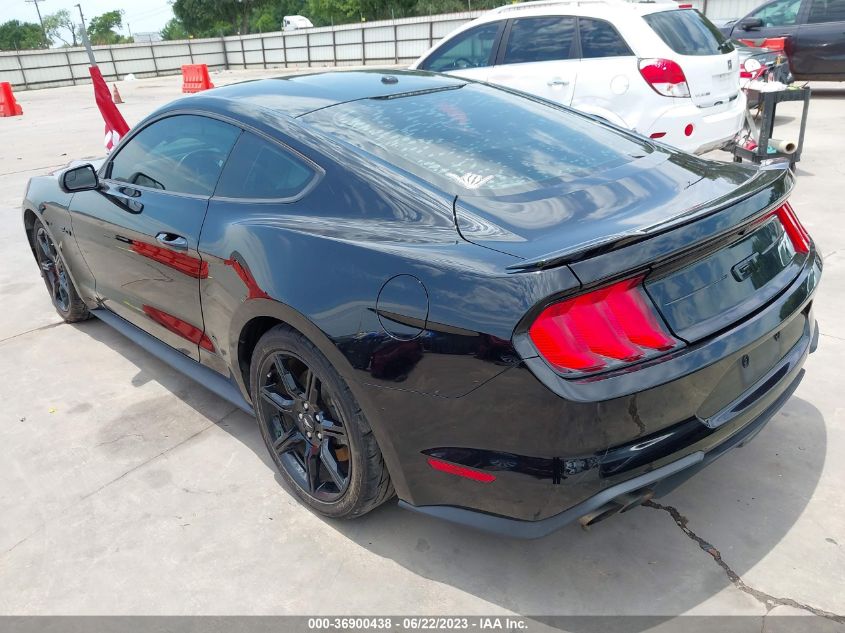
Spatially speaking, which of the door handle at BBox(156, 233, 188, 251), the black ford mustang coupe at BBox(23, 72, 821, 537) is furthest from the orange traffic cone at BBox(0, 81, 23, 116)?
the door handle at BBox(156, 233, 188, 251)

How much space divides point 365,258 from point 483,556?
1129 millimetres

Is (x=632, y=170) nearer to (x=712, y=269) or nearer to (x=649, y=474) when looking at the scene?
(x=712, y=269)

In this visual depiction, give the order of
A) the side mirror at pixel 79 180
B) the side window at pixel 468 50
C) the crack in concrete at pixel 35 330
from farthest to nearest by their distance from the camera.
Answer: the side window at pixel 468 50
the crack in concrete at pixel 35 330
the side mirror at pixel 79 180

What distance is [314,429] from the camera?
102 inches

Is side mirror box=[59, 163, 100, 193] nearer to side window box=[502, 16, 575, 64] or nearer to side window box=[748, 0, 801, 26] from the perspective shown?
side window box=[502, 16, 575, 64]

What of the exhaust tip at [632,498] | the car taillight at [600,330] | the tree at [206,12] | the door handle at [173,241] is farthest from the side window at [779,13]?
the tree at [206,12]

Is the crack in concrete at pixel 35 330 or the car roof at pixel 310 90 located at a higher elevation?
the car roof at pixel 310 90

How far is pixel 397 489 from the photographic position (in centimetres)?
230

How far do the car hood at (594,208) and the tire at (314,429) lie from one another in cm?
71

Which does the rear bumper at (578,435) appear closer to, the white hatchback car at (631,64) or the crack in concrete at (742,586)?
the crack in concrete at (742,586)

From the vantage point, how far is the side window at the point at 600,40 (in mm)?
6449

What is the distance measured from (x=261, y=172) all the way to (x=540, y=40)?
5.16 metres

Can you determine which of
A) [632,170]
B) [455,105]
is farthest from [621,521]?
[455,105]

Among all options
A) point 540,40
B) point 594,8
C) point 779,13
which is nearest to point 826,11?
point 779,13
